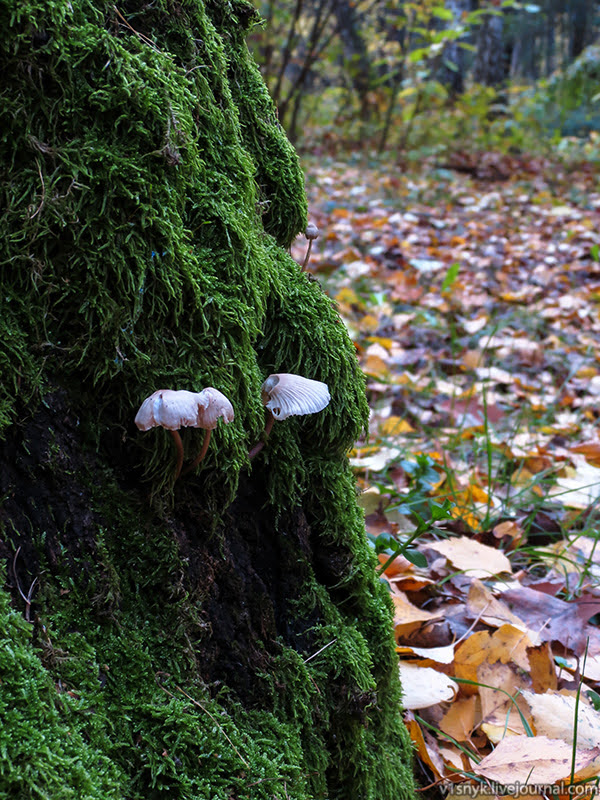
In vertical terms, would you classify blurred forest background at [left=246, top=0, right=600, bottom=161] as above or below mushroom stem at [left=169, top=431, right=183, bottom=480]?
above

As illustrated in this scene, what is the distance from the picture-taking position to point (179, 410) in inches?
36.6

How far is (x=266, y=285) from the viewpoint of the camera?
1.23 m

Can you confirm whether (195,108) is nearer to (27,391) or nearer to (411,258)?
(27,391)

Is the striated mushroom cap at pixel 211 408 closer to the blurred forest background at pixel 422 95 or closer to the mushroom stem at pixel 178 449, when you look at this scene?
the mushroom stem at pixel 178 449

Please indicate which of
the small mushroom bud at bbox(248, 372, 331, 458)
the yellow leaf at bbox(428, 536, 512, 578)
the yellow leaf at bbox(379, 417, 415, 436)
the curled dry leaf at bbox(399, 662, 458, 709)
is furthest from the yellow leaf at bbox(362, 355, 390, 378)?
the small mushroom bud at bbox(248, 372, 331, 458)

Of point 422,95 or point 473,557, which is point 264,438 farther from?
point 422,95

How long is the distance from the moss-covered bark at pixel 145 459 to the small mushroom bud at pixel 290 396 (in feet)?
0.13

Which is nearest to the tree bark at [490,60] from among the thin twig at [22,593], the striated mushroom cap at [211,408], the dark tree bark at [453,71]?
the dark tree bark at [453,71]

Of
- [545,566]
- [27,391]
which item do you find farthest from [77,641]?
[545,566]

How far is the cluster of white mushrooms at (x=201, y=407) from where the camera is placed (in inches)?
36.7

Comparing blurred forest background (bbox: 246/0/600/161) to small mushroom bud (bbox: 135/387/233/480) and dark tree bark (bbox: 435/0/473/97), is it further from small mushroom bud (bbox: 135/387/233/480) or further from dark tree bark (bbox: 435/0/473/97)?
small mushroom bud (bbox: 135/387/233/480)

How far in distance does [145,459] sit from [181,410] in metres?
0.17

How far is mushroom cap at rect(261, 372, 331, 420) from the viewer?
110 centimetres

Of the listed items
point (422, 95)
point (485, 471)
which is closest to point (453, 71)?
point (422, 95)
